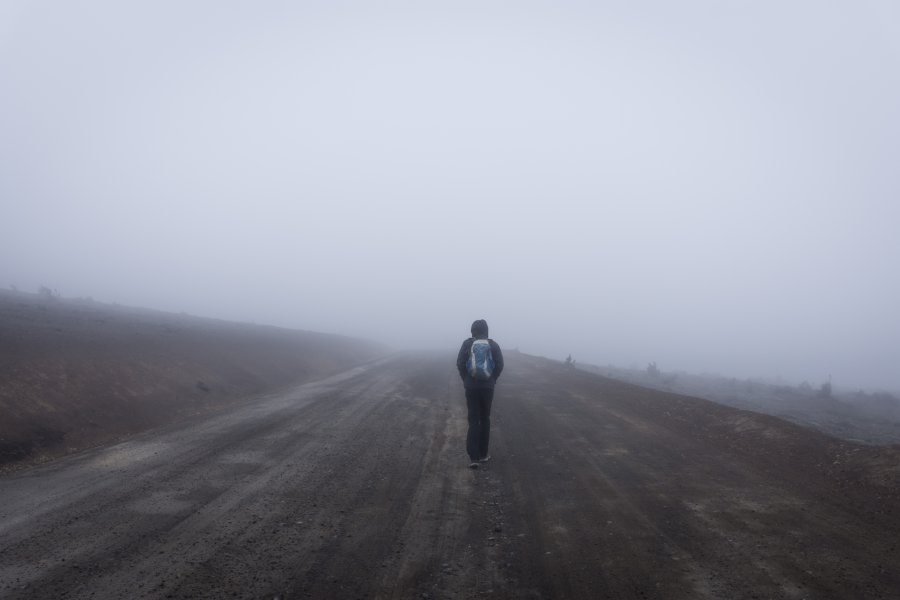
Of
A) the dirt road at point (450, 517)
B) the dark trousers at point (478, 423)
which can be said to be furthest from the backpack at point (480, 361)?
the dirt road at point (450, 517)

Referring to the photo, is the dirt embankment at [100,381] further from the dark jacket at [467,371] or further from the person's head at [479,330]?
the person's head at [479,330]

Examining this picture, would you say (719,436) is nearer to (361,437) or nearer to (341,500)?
(361,437)

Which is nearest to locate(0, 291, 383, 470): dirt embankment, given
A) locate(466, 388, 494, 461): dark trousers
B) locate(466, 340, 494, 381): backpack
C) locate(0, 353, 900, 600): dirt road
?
locate(0, 353, 900, 600): dirt road

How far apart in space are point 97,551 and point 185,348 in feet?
58.4

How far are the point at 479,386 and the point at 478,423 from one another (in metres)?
0.63

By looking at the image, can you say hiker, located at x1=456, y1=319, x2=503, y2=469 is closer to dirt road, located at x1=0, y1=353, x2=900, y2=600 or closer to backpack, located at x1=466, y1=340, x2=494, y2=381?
backpack, located at x1=466, y1=340, x2=494, y2=381

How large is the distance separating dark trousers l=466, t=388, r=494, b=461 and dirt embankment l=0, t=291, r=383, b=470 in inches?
299

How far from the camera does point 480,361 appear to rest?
888 centimetres

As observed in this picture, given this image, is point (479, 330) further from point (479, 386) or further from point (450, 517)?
point (450, 517)

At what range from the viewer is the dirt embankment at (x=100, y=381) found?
10.1m

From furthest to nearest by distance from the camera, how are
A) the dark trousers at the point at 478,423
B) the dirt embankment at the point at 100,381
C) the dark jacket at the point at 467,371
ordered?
the dirt embankment at the point at 100,381 → the dark jacket at the point at 467,371 → the dark trousers at the point at 478,423

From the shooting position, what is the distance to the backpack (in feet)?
28.8

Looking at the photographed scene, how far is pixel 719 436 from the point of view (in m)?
11.2

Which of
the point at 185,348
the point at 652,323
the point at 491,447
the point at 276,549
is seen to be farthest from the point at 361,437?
the point at 652,323
